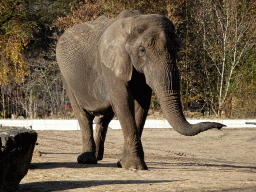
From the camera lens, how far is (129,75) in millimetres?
6086

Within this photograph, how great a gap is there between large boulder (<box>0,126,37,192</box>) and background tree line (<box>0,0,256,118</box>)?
13.3 m

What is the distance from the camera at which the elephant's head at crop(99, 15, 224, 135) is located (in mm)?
5770

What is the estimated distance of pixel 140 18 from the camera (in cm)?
618

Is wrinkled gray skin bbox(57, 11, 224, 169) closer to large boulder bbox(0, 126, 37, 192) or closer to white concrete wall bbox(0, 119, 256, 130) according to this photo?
large boulder bbox(0, 126, 37, 192)

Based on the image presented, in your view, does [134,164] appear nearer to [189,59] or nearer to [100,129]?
[100,129]

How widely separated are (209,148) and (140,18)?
6911mm

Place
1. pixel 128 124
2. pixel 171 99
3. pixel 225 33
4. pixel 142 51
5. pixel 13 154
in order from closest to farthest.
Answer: pixel 13 154
pixel 171 99
pixel 142 51
pixel 128 124
pixel 225 33

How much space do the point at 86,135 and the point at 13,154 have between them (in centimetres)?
344

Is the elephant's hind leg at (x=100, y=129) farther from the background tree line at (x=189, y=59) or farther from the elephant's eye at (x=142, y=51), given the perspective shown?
the background tree line at (x=189, y=59)

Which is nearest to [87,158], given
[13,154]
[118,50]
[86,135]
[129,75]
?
[86,135]

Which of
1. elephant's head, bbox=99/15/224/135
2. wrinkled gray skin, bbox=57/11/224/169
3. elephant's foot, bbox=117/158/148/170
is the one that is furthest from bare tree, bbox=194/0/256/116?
elephant's head, bbox=99/15/224/135

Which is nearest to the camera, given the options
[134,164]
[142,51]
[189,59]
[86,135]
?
[142,51]

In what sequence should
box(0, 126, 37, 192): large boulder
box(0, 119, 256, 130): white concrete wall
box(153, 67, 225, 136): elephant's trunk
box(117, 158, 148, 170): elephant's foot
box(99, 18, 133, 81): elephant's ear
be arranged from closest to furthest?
box(0, 126, 37, 192): large boulder
box(153, 67, 225, 136): elephant's trunk
box(99, 18, 133, 81): elephant's ear
box(117, 158, 148, 170): elephant's foot
box(0, 119, 256, 130): white concrete wall

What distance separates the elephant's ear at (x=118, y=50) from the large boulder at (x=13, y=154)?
202cm
